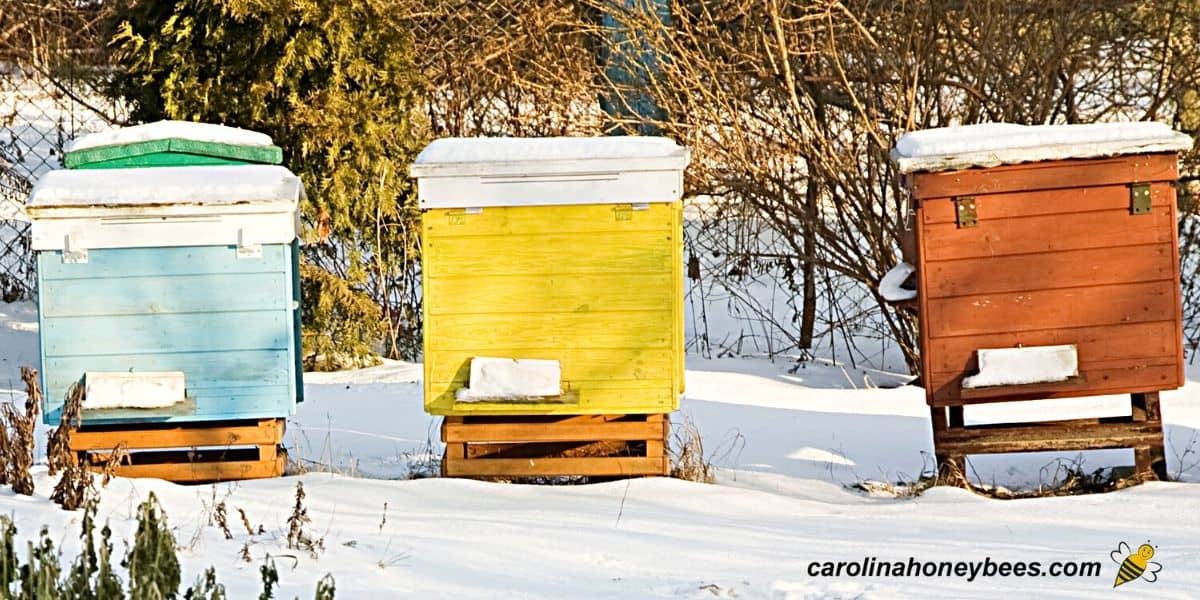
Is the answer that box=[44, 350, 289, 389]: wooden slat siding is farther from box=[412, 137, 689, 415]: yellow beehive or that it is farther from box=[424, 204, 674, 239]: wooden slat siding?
box=[424, 204, 674, 239]: wooden slat siding

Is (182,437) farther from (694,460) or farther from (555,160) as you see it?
(694,460)

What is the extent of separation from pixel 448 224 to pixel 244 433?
1217mm

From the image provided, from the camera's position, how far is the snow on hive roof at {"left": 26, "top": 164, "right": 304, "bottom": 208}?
5.62 metres

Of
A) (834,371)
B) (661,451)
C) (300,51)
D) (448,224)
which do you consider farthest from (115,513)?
(834,371)

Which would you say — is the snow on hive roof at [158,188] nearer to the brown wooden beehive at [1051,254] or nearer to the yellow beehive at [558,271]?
the yellow beehive at [558,271]

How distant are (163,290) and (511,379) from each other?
1.42 meters

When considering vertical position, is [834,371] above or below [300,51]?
below

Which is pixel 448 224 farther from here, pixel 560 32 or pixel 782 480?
pixel 560 32

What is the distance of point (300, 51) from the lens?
8.75 metres

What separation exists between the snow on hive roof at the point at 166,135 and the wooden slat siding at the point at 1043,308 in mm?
2997

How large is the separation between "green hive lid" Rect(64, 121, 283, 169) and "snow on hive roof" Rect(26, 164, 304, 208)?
0.93 feet

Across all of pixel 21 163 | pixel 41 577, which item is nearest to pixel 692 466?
pixel 41 577

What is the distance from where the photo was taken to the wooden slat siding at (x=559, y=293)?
5707 mm

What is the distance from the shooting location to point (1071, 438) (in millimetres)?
5816
